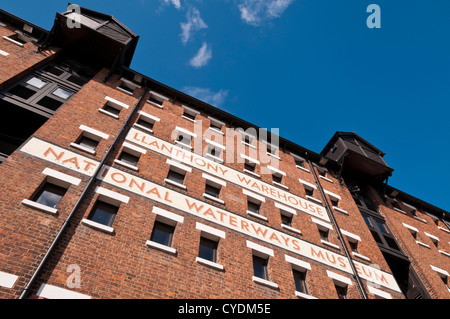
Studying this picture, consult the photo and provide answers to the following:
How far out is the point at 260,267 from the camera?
13242 millimetres

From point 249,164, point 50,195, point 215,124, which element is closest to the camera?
point 50,195

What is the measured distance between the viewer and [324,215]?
18.6 m

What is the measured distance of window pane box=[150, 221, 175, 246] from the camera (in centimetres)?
1191

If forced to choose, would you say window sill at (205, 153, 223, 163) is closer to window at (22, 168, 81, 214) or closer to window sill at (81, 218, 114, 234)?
window at (22, 168, 81, 214)

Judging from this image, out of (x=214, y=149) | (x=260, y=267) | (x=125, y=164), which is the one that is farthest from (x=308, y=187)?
(x=125, y=164)

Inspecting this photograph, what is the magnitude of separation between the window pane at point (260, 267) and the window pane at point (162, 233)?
13.4 ft

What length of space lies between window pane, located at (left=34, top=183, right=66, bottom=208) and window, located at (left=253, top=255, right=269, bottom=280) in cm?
876

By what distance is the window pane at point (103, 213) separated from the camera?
37.4 ft

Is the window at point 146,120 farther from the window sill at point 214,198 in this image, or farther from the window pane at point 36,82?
the window sill at point 214,198

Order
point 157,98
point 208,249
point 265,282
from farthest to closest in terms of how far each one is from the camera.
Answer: point 157,98
point 208,249
point 265,282

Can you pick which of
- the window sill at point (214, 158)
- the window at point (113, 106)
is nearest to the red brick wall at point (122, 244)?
the window at point (113, 106)

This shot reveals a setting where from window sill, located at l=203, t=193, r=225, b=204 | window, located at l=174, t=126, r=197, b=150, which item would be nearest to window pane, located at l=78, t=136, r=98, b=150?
window, located at l=174, t=126, r=197, b=150

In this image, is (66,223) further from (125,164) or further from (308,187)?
(308,187)

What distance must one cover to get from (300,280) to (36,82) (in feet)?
61.8
